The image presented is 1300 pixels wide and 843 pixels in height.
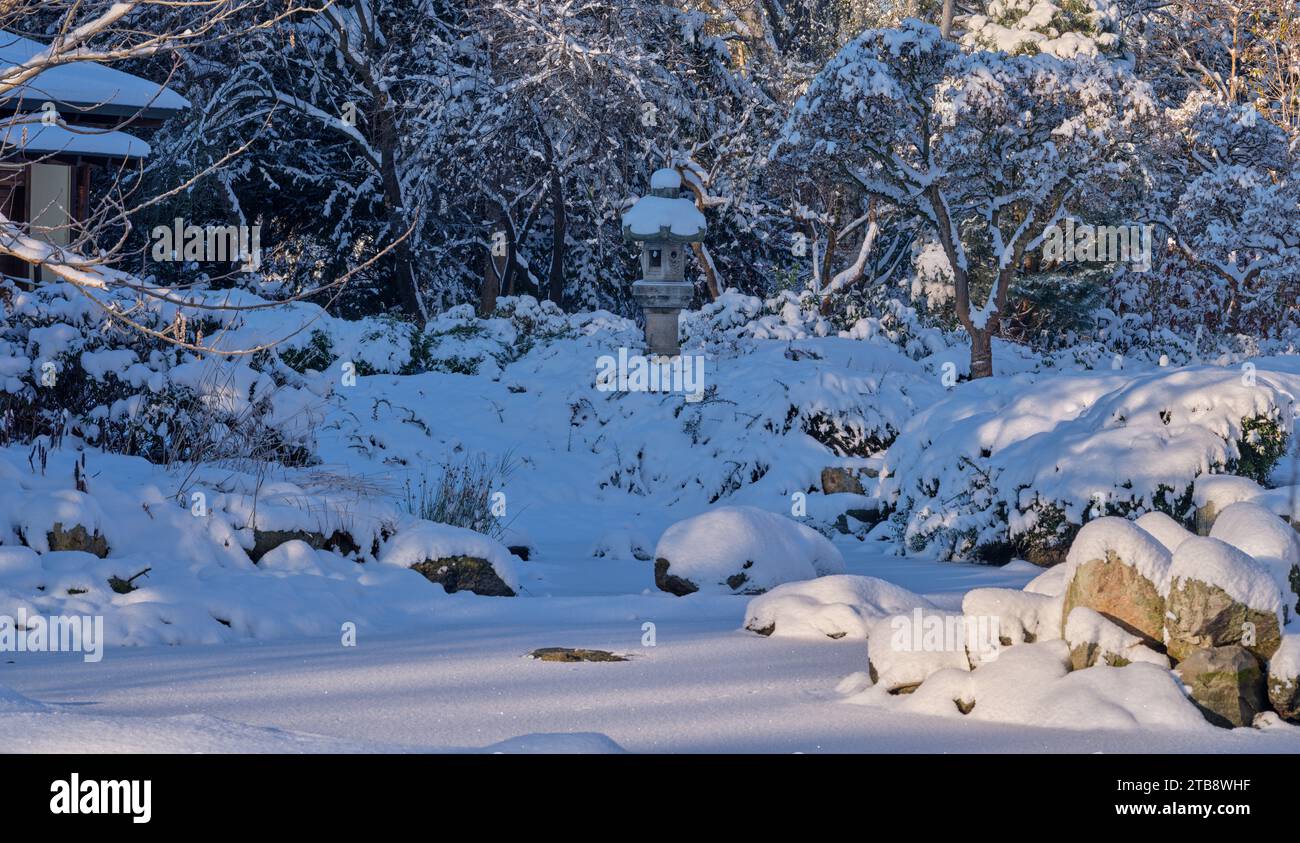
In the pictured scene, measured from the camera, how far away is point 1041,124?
18469 mm

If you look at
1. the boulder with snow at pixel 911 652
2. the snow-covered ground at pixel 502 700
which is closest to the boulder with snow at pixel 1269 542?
the snow-covered ground at pixel 502 700

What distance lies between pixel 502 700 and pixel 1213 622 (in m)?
2.83

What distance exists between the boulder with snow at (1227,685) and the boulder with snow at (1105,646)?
8.1 inches

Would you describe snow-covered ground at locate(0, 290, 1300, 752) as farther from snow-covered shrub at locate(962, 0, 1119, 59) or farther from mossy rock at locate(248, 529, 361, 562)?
snow-covered shrub at locate(962, 0, 1119, 59)

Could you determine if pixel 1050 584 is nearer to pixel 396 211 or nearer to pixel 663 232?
pixel 663 232

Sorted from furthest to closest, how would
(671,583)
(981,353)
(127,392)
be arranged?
1. (981,353)
2. (127,392)
3. (671,583)

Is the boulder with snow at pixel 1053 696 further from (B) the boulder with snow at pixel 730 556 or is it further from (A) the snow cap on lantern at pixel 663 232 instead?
(A) the snow cap on lantern at pixel 663 232

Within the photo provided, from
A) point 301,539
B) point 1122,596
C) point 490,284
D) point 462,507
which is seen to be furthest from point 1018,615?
point 490,284

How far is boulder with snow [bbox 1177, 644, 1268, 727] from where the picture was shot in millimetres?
5238

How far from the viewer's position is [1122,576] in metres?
5.78

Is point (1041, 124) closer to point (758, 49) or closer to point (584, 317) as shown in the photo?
point (584, 317)

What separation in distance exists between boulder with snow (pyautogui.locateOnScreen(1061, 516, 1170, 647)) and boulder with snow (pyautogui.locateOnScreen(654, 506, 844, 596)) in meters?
3.25

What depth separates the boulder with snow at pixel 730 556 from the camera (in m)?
8.94

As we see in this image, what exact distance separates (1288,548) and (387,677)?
402 centimetres
